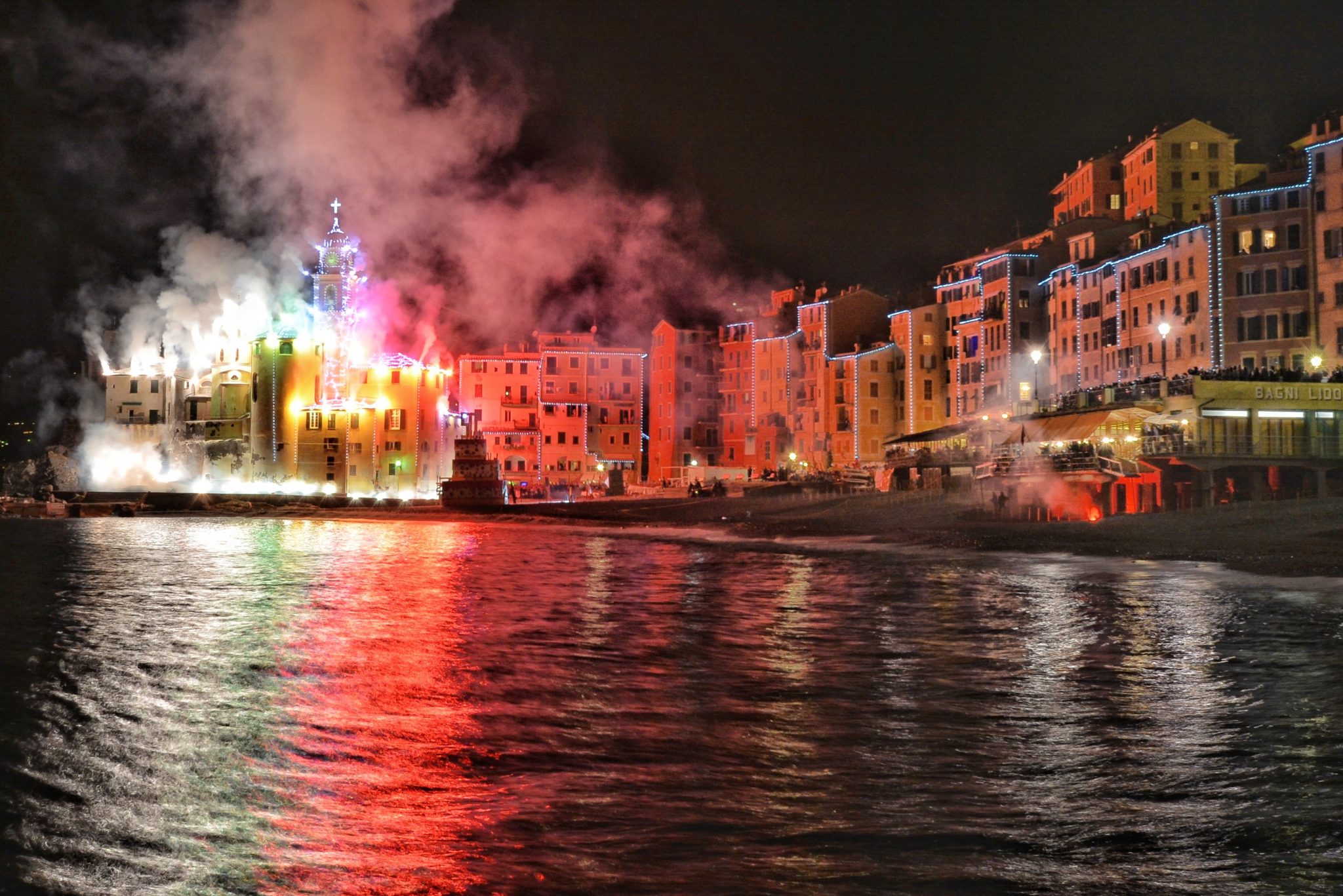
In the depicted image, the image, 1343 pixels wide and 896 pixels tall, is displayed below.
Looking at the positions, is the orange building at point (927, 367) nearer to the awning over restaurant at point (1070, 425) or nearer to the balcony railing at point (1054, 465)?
the awning over restaurant at point (1070, 425)

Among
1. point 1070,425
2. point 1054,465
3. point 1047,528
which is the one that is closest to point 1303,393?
point 1070,425

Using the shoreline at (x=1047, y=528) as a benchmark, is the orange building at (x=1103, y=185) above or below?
above

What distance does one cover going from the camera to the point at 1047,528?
1773 inches

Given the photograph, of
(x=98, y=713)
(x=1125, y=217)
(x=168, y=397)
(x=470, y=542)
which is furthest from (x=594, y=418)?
(x=98, y=713)

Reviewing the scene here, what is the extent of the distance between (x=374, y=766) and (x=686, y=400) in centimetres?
10433

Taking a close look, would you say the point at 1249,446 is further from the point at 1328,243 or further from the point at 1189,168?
the point at 1189,168

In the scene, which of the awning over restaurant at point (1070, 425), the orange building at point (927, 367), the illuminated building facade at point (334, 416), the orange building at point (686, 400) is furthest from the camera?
the orange building at point (686, 400)

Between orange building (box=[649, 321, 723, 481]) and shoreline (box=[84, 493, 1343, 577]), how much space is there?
38.1 metres

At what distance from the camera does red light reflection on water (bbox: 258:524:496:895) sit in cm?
877

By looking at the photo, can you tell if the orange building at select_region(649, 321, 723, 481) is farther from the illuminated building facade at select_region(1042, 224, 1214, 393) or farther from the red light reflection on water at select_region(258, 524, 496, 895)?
the red light reflection on water at select_region(258, 524, 496, 895)

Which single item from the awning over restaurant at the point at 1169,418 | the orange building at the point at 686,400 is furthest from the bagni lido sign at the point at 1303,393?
the orange building at the point at 686,400

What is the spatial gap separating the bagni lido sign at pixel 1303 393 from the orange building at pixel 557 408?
2807 inches

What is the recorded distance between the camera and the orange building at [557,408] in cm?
11394

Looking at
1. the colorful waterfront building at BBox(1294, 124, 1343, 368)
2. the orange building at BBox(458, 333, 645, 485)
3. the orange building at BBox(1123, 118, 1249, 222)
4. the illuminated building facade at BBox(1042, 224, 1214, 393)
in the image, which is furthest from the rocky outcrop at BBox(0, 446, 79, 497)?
the colorful waterfront building at BBox(1294, 124, 1343, 368)
